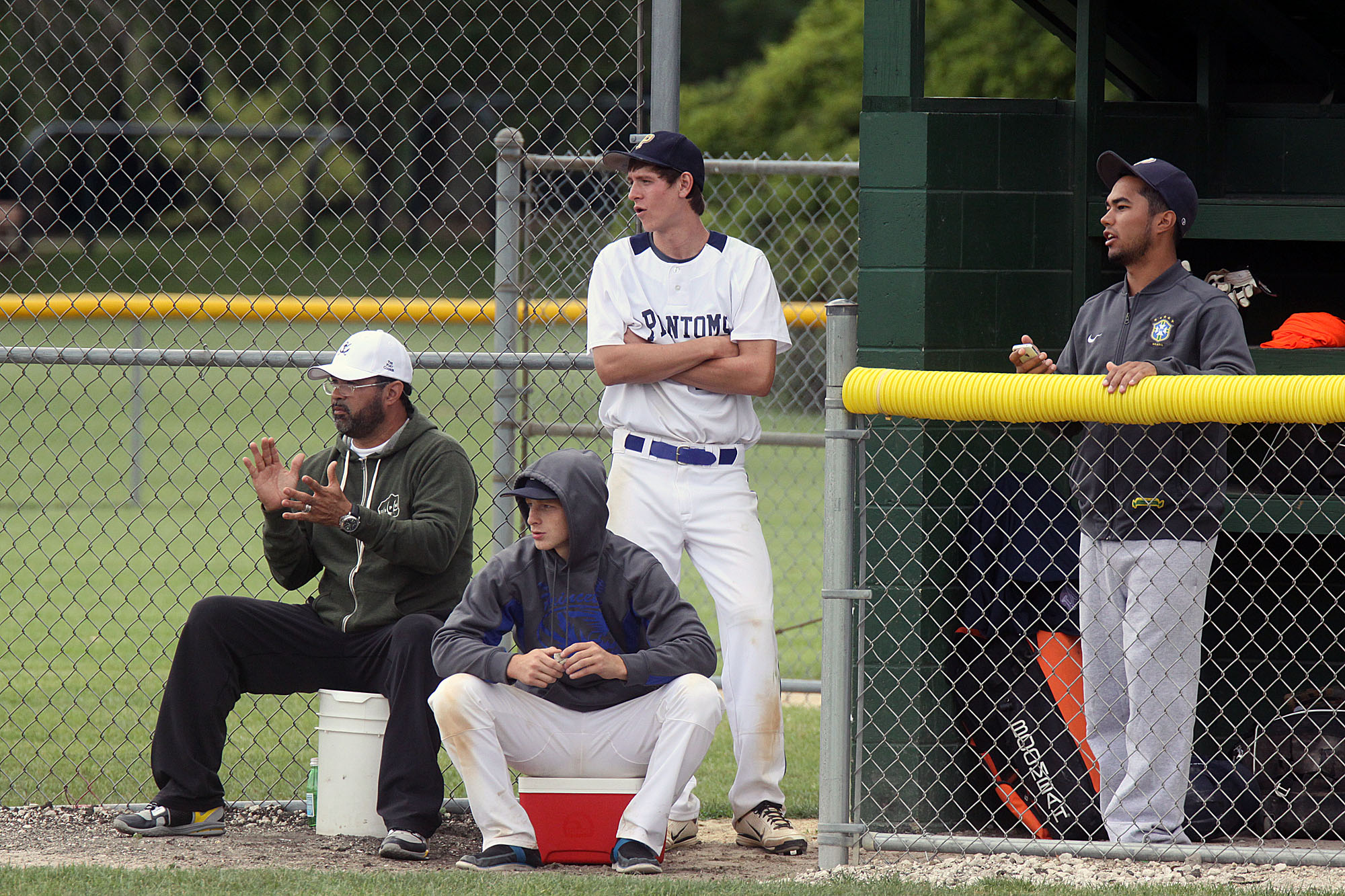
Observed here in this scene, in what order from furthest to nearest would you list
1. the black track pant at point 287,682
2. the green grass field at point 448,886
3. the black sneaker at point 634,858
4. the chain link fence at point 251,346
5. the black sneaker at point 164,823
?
1. the chain link fence at point 251,346
2. the black sneaker at point 164,823
3. the black track pant at point 287,682
4. the black sneaker at point 634,858
5. the green grass field at point 448,886

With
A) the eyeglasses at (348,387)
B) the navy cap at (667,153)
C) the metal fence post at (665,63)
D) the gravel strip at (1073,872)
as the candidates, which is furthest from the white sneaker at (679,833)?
the metal fence post at (665,63)

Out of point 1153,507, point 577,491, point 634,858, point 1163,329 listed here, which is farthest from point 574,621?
point 1163,329

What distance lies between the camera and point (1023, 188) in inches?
188

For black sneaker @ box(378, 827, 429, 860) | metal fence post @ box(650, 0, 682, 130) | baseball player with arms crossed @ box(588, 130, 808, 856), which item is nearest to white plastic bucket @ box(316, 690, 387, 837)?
black sneaker @ box(378, 827, 429, 860)

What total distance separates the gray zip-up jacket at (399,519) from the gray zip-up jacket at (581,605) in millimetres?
317

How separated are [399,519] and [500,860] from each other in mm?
1013

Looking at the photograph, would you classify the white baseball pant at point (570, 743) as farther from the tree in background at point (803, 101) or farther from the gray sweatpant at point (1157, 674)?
the tree in background at point (803, 101)

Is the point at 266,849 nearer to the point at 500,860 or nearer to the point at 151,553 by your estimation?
the point at 500,860

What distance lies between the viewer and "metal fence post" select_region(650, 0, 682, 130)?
4566mm

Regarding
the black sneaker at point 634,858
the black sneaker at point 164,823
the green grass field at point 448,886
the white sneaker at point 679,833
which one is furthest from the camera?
the white sneaker at point 679,833

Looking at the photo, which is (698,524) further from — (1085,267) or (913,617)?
(1085,267)

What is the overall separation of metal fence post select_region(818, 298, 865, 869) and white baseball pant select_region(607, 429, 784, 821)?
491mm

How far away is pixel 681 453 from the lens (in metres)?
4.59

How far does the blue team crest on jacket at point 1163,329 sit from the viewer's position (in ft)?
13.9
